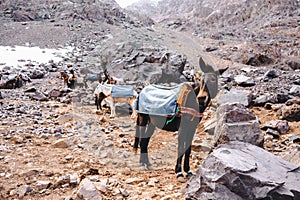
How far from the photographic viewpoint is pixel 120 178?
408 centimetres

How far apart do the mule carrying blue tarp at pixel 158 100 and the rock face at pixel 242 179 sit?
1044mm

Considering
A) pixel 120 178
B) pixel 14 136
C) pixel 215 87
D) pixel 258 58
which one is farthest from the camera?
pixel 258 58

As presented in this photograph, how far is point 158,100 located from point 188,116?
554 mm

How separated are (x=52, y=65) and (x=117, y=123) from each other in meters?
12.5

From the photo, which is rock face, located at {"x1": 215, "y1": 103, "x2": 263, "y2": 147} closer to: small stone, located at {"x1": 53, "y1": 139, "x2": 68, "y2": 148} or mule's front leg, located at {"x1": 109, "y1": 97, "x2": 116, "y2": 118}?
small stone, located at {"x1": 53, "y1": 139, "x2": 68, "y2": 148}

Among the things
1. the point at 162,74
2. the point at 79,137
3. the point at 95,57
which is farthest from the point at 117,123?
the point at 95,57

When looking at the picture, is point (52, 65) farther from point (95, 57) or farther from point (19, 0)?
point (19, 0)

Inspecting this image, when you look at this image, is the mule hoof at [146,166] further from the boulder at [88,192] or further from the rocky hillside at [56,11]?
the rocky hillside at [56,11]

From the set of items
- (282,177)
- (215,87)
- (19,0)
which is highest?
(19,0)

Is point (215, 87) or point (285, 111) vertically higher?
point (215, 87)

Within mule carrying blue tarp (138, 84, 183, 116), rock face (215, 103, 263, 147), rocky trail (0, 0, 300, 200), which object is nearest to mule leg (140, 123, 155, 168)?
rocky trail (0, 0, 300, 200)

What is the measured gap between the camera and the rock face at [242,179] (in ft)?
9.34

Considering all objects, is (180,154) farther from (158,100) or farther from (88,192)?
(88,192)

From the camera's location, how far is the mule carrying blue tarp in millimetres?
4066
